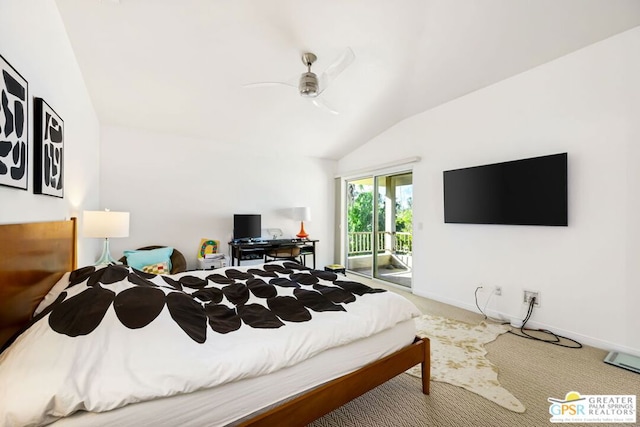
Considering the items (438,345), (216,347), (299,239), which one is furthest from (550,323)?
(299,239)

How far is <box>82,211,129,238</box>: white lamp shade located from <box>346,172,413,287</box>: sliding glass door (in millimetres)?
3822

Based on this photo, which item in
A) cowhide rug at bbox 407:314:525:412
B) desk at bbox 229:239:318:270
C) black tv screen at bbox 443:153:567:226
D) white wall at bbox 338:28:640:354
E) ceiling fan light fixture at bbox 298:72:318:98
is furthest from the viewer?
desk at bbox 229:239:318:270

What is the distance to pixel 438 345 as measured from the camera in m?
2.62

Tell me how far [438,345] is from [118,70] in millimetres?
4192

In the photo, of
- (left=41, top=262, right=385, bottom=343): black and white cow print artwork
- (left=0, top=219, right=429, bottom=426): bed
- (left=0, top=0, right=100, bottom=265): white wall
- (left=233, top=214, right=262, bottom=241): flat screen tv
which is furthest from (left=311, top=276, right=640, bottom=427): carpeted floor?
(left=233, top=214, right=262, bottom=241): flat screen tv

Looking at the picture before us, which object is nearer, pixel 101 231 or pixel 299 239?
pixel 101 231

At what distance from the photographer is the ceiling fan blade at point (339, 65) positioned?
2268mm

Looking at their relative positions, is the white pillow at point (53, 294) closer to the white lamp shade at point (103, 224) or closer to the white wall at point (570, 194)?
the white lamp shade at point (103, 224)

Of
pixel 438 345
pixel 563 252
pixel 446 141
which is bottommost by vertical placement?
pixel 438 345

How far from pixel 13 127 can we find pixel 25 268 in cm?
66

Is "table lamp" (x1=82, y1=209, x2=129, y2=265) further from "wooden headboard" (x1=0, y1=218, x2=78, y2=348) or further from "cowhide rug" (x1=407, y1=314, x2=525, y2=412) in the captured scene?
"cowhide rug" (x1=407, y1=314, x2=525, y2=412)

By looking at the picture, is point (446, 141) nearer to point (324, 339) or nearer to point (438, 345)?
point (438, 345)

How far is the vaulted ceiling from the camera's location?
2275 millimetres

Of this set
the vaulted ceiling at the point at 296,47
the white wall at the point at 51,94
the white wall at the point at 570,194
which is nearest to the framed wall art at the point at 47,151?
the white wall at the point at 51,94
